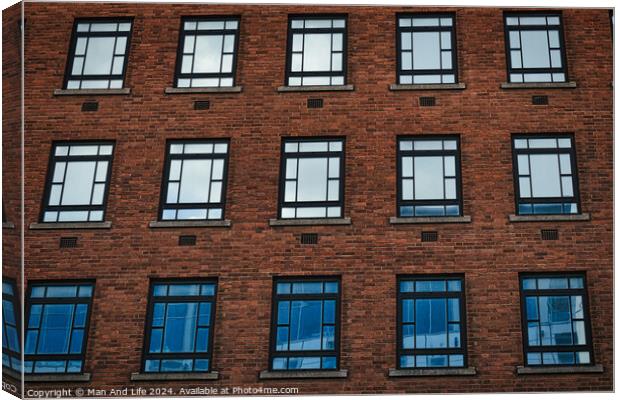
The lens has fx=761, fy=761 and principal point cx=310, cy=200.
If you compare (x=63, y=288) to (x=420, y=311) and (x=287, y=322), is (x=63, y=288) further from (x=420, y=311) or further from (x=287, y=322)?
(x=420, y=311)

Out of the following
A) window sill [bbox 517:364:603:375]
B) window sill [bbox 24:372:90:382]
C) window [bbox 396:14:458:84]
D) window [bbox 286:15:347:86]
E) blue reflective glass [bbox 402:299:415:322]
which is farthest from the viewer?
window [bbox 286:15:347:86]

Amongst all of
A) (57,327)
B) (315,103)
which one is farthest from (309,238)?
(57,327)

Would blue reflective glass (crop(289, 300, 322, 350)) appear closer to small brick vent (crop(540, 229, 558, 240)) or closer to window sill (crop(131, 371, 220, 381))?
window sill (crop(131, 371, 220, 381))

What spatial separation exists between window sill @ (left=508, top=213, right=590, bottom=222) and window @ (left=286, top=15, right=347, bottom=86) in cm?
372

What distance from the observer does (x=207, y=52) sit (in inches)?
531

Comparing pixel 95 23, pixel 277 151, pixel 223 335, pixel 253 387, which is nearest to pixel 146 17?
pixel 95 23

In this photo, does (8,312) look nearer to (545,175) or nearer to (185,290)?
(185,290)

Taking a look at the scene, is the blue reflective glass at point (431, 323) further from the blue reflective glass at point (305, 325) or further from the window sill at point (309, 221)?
the window sill at point (309, 221)

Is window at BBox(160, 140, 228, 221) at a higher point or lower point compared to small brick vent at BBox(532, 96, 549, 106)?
lower

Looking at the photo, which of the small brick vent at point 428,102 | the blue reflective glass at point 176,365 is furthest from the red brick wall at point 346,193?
the blue reflective glass at point 176,365

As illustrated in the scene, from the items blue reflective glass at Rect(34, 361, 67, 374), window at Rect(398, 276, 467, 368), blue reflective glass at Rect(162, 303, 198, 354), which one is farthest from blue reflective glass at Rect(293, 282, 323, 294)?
blue reflective glass at Rect(34, 361, 67, 374)

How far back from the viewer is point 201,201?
41.2 feet

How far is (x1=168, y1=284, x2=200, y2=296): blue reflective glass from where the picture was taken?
12039 millimetres

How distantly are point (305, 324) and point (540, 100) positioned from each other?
545 cm
